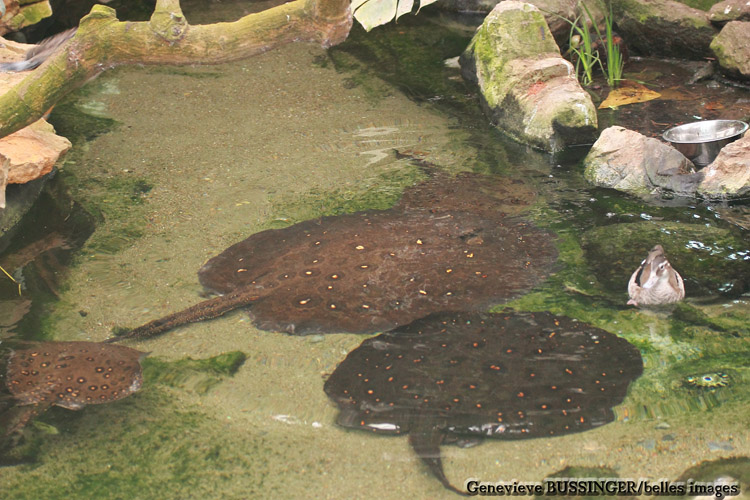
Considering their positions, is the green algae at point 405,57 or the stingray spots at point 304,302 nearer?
the stingray spots at point 304,302

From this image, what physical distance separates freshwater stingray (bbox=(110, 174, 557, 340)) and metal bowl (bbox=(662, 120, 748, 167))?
1632 millimetres

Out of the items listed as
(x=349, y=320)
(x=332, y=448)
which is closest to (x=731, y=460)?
(x=332, y=448)

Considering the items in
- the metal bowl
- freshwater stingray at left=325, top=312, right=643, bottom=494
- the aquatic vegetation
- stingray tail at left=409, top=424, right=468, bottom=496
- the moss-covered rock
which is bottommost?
the aquatic vegetation

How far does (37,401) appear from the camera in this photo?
3338 mm

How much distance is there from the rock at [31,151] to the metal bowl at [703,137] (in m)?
5.27

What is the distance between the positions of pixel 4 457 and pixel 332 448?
5.14 ft

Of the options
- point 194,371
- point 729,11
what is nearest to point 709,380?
point 194,371

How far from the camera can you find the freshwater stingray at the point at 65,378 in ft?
10.9

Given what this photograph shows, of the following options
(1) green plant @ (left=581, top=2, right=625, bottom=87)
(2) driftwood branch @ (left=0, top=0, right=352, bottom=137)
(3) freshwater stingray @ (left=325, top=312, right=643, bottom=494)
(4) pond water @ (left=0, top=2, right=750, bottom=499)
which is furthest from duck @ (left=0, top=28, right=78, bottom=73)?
(1) green plant @ (left=581, top=2, right=625, bottom=87)

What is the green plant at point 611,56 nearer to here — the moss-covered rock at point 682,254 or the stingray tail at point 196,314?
the moss-covered rock at point 682,254

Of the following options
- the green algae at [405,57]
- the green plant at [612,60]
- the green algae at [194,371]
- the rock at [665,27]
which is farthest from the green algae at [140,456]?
the rock at [665,27]

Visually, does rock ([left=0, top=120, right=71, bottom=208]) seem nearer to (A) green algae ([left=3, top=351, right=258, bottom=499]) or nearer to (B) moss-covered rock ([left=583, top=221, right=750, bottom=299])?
(A) green algae ([left=3, top=351, right=258, bottom=499])

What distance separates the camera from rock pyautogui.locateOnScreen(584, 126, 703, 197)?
17.1ft

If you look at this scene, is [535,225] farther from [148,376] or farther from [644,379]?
[148,376]
